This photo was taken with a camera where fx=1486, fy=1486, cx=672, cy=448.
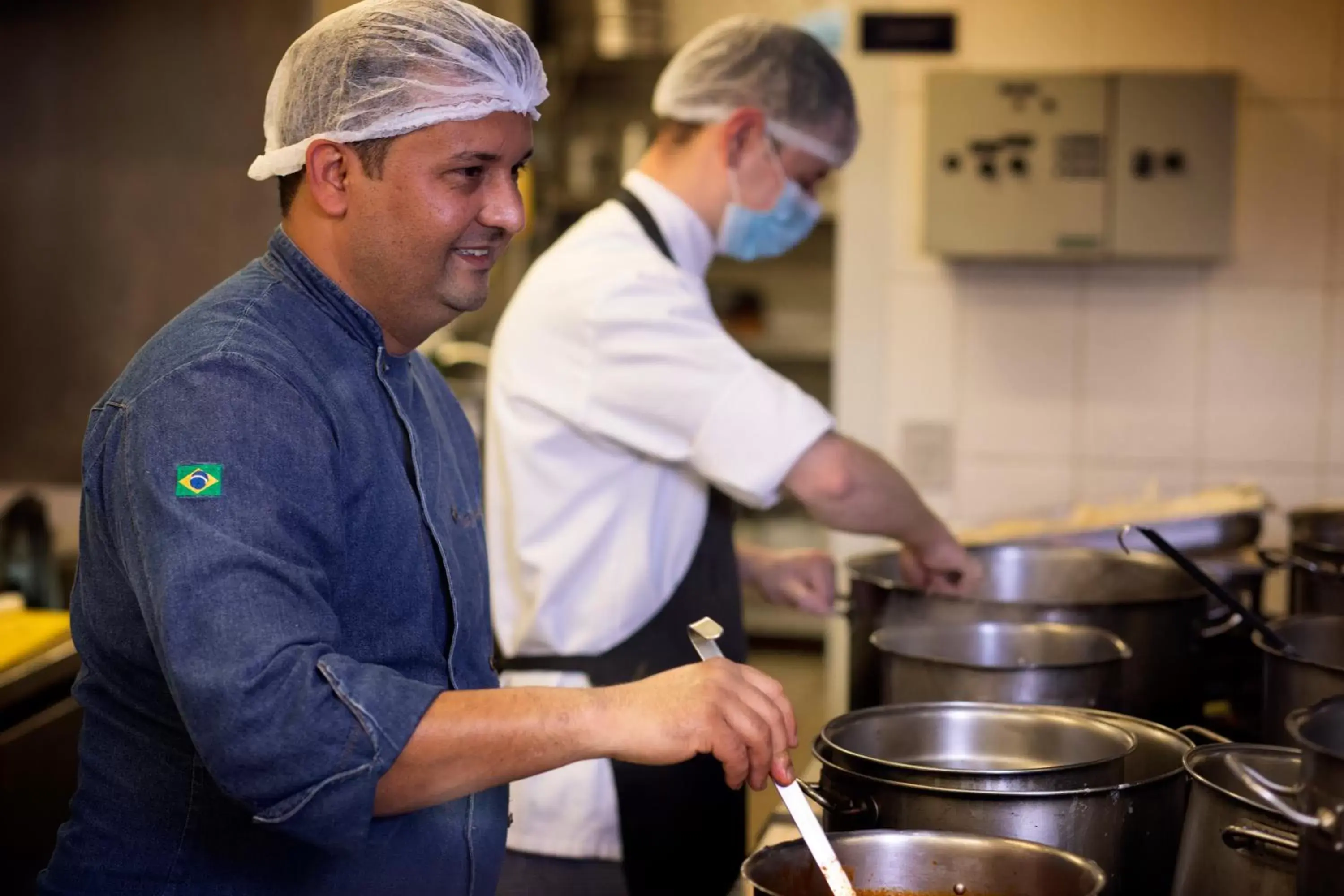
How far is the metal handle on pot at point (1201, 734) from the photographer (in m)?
1.48

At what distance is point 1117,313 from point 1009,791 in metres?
2.55

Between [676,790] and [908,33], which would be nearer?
[676,790]

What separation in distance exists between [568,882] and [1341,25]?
2.61 meters

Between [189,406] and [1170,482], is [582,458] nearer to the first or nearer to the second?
[189,406]

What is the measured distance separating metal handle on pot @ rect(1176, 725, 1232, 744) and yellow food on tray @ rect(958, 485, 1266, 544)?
2.56 feet

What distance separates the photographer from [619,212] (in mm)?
2156

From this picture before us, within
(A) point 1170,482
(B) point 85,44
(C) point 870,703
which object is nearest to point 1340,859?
(C) point 870,703

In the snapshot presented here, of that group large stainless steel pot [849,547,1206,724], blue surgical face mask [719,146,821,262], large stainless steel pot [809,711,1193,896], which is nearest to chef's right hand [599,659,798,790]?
large stainless steel pot [809,711,1193,896]

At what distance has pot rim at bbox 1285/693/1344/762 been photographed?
A: 0.94 metres

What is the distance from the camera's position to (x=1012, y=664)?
1671 millimetres

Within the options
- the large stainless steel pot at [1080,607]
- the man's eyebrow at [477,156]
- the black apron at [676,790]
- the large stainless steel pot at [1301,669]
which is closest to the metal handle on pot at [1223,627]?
the large stainless steel pot at [1080,607]

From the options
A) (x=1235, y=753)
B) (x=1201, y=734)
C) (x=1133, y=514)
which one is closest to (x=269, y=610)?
(x=1235, y=753)

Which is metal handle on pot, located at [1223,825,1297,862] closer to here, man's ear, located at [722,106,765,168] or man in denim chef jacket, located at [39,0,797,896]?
man in denim chef jacket, located at [39,0,797,896]

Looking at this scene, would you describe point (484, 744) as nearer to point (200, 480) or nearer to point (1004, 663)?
point (200, 480)
